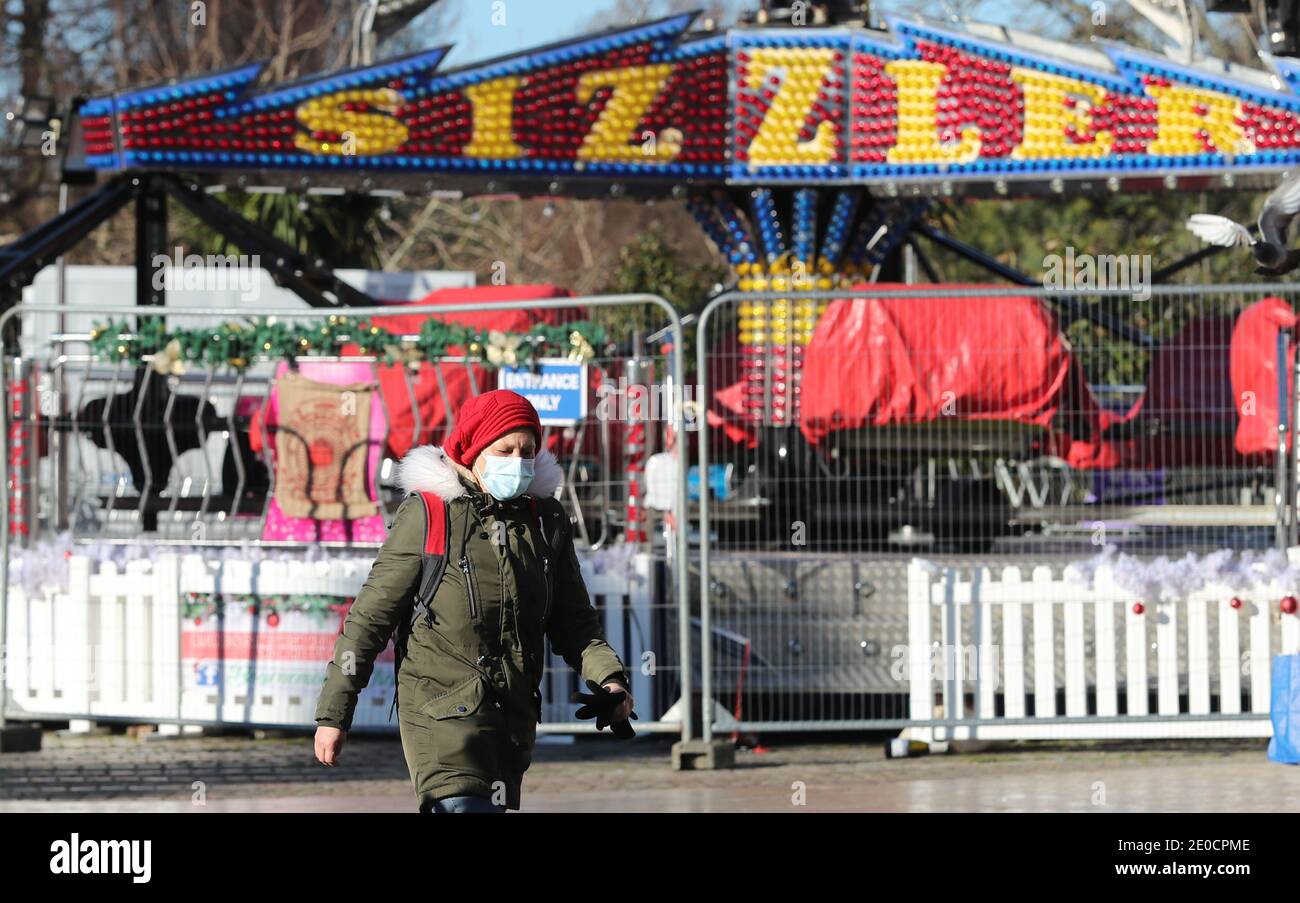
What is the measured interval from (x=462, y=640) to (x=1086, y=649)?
5803 millimetres

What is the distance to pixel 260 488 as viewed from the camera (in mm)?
13008

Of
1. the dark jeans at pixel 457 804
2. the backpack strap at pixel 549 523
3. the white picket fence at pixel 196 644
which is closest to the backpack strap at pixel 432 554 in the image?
the backpack strap at pixel 549 523

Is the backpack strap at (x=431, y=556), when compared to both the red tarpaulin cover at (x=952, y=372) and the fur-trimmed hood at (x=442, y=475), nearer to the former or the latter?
the fur-trimmed hood at (x=442, y=475)

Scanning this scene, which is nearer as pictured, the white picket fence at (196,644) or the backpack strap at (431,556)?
the backpack strap at (431,556)

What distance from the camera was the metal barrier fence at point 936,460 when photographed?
1109 cm

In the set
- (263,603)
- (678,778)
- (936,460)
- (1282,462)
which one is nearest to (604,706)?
(678,778)

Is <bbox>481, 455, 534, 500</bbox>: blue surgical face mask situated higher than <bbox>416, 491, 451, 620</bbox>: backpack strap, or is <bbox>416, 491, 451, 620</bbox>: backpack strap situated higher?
<bbox>481, 455, 534, 500</bbox>: blue surgical face mask

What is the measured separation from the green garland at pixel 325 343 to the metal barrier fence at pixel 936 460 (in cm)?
91

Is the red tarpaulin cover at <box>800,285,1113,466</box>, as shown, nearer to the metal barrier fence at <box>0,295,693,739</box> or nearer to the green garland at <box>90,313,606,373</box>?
the metal barrier fence at <box>0,295,693,739</box>

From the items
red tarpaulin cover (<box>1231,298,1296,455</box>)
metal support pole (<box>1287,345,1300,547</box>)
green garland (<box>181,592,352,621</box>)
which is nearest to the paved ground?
green garland (<box>181,592,352,621</box>)

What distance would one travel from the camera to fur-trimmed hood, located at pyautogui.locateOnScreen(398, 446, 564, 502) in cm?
595

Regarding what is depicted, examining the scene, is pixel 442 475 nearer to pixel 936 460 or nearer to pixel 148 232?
→ pixel 936 460

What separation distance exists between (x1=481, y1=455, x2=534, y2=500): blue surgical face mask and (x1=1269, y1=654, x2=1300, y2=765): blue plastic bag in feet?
14.6
